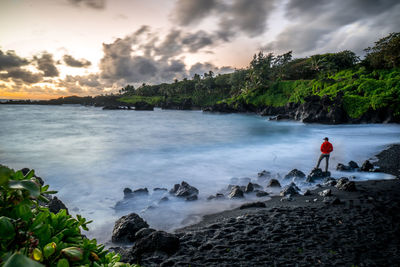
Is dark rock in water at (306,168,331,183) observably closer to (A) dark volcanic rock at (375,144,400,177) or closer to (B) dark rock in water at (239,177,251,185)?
(B) dark rock in water at (239,177,251,185)

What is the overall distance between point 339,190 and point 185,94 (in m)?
115

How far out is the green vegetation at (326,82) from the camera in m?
33.2

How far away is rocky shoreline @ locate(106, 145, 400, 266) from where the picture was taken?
418 centimetres

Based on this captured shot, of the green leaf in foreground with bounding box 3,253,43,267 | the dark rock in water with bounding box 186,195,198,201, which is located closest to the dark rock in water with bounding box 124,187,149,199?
the dark rock in water with bounding box 186,195,198,201

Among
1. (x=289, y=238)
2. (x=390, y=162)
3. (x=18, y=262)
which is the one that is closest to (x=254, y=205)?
(x=289, y=238)

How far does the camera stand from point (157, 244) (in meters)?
4.66

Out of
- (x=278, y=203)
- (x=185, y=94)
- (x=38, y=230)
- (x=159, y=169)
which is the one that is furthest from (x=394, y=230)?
(x=185, y=94)

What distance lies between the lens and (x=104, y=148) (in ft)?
65.9

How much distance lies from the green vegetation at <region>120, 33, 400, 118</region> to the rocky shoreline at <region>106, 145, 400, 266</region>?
1307 inches

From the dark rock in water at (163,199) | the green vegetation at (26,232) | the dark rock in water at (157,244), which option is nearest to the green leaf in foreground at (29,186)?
the green vegetation at (26,232)

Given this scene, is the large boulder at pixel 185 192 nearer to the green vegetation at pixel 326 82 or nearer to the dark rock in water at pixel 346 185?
the dark rock in water at pixel 346 185

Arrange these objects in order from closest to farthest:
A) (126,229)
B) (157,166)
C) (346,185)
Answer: (126,229), (346,185), (157,166)

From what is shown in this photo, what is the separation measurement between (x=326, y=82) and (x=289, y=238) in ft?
171

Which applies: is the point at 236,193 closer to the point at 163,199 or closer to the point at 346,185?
the point at 163,199
